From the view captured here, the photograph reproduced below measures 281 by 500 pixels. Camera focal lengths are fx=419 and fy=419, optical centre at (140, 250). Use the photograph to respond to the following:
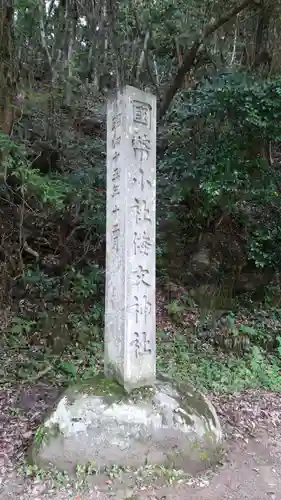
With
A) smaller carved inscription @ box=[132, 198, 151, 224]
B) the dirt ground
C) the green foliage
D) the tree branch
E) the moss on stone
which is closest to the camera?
the dirt ground

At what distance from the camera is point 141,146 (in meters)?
4.09

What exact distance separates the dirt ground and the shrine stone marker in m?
0.19

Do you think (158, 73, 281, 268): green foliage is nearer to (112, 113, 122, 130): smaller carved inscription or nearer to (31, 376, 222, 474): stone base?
(112, 113, 122, 130): smaller carved inscription

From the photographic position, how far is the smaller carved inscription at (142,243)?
4.02 m

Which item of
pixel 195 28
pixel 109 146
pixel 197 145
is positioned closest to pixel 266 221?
pixel 197 145

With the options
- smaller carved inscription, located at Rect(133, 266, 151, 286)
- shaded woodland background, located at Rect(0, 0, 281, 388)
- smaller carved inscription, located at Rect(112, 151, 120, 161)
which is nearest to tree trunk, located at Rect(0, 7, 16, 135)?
shaded woodland background, located at Rect(0, 0, 281, 388)

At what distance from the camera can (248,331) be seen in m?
7.57

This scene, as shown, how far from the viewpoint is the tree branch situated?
273 inches

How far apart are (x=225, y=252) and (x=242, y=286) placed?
0.82 m

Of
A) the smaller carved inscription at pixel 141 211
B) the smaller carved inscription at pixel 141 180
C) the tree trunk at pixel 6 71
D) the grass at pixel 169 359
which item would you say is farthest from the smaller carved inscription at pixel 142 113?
the grass at pixel 169 359

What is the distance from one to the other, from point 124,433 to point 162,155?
577cm

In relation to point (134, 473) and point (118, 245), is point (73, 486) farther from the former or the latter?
point (118, 245)

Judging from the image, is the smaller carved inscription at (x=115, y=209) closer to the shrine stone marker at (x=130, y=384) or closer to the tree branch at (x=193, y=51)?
the shrine stone marker at (x=130, y=384)

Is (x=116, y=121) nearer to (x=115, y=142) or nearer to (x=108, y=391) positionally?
(x=115, y=142)
